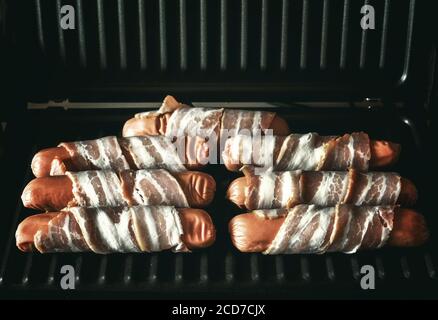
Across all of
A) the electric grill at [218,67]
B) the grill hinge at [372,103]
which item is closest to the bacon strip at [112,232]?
the electric grill at [218,67]

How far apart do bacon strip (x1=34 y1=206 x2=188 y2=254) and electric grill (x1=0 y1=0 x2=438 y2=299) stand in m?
0.20

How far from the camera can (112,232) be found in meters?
1.99

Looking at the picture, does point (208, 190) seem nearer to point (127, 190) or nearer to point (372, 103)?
point (127, 190)

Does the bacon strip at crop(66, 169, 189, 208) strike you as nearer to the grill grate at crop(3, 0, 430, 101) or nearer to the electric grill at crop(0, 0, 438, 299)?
the electric grill at crop(0, 0, 438, 299)

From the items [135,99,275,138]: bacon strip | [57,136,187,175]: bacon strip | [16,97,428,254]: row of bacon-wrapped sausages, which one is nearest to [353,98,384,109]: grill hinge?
[16,97,428,254]: row of bacon-wrapped sausages

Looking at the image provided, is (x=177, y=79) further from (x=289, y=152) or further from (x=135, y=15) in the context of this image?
(x=289, y=152)

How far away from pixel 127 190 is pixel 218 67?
22.2 inches

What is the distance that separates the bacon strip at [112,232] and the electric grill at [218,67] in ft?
0.66

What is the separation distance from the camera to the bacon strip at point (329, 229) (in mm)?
2002

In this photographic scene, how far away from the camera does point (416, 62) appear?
2389 millimetres

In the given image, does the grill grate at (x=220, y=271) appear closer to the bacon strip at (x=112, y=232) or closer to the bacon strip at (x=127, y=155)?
the bacon strip at (x=112, y=232)

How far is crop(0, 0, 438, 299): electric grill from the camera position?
232cm

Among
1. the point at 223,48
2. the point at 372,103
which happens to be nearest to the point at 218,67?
the point at 223,48
